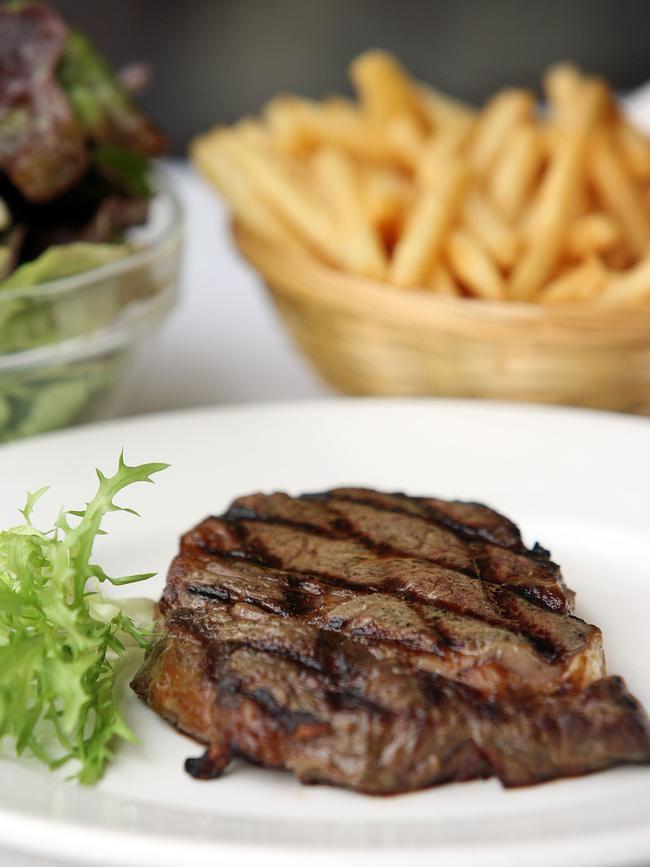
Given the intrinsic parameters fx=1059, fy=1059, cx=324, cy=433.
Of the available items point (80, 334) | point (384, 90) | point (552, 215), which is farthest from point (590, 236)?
point (80, 334)

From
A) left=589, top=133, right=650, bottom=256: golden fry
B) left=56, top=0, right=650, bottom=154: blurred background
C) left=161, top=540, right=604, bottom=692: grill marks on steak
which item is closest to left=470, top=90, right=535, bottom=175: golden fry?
left=589, top=133, right=650, bottom=256: golden fry

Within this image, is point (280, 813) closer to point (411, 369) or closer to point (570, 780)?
point (570, 780)

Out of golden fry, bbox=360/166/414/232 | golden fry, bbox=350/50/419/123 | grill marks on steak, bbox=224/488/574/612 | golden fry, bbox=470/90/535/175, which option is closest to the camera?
grill marks on steak, bbox=224/488/574/612

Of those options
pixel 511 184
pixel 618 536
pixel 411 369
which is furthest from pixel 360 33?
pixel 618 536

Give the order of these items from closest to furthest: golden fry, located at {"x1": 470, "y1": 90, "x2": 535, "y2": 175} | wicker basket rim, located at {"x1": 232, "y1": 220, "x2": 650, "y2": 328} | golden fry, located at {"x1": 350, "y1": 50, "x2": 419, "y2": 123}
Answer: wicker basket rim, located at {"x1": 232, "y1": 220, "x2": 650, "y2": 328} → golden fry, located at {"x1": 470, "y1": 90, "x2": 535, "y2": 175} → golden fry, located at {"x1": 350, "y1": 50, "x2": 419, "y2": 123}

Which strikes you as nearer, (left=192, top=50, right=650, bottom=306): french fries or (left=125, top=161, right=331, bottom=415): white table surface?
(left=192, top=50, right=650, bottom=306): french fries

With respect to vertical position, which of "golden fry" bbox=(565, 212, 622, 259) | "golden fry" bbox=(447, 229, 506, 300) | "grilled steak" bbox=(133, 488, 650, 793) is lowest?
"grilled steak" bbox=(133, 488, 650, 793)

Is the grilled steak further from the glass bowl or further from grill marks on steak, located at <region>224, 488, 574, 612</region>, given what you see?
the glass bowl
